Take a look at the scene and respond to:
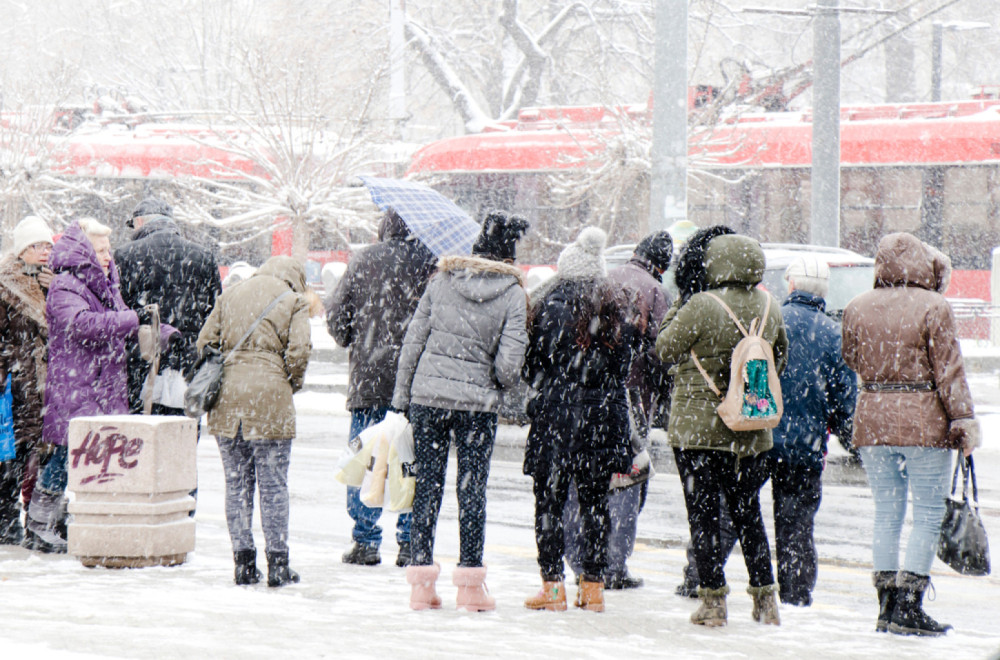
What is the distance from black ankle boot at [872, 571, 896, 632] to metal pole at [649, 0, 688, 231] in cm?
793

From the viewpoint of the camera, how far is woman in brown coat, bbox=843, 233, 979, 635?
18.6 feet

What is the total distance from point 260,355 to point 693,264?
6.82 ft

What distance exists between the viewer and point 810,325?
20.8 feet

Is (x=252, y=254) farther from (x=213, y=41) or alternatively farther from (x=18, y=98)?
(x=213, y=41)

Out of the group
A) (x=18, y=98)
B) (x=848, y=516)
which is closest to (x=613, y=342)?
(x=848, y=516)

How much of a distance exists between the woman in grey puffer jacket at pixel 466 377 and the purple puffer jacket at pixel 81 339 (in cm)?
179

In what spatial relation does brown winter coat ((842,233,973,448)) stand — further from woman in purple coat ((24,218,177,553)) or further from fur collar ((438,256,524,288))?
woman in purple coat ((24,218,177,553))

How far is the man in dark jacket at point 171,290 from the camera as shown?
24.4ft

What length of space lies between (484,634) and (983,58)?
1666 inches

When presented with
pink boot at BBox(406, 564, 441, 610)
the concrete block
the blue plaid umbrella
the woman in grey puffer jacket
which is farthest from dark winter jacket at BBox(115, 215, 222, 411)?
pink boot at BBox(406, 564, 441, 610)

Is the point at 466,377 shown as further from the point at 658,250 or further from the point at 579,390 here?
the point at 658,250

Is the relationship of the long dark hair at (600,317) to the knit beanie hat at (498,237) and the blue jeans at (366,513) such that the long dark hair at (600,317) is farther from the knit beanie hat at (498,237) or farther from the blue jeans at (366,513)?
the blue jeans at (366,513)

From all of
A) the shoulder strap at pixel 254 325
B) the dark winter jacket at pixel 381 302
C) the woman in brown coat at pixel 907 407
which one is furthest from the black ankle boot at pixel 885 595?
the shoulder strap at pixel 254 325

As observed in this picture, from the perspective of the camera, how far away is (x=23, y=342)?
7145 mm
